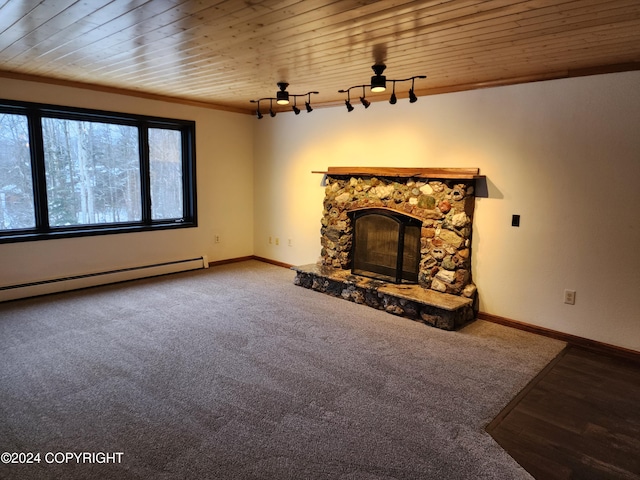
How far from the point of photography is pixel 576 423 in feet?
7.91

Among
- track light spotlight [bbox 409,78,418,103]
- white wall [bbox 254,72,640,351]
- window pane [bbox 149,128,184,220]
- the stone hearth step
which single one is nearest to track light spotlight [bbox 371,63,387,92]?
track light spotlight [bbox 409,78,418,103]

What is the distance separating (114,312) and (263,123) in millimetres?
3473

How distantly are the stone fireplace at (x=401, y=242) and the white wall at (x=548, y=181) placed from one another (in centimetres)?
22

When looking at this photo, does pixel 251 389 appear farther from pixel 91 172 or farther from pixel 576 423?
pixel 91 172

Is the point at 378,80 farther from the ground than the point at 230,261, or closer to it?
farther from the ground

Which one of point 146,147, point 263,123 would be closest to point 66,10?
point 146,147

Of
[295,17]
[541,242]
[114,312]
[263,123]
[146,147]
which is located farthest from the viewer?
[263,123]

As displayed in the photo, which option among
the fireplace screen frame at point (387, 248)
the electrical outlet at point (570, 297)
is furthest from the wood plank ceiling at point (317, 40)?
the electrical outlet at point (570, 297)

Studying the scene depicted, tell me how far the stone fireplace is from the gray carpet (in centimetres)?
24

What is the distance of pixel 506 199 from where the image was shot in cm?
389

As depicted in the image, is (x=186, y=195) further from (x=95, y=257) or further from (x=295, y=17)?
(x=295, y=17)

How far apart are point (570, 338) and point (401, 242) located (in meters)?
1.80

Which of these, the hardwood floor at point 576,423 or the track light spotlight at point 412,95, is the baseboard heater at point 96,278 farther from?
the hardwood floor at point 576,423

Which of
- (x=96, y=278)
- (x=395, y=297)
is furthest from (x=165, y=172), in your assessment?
(x=395, y=297)
